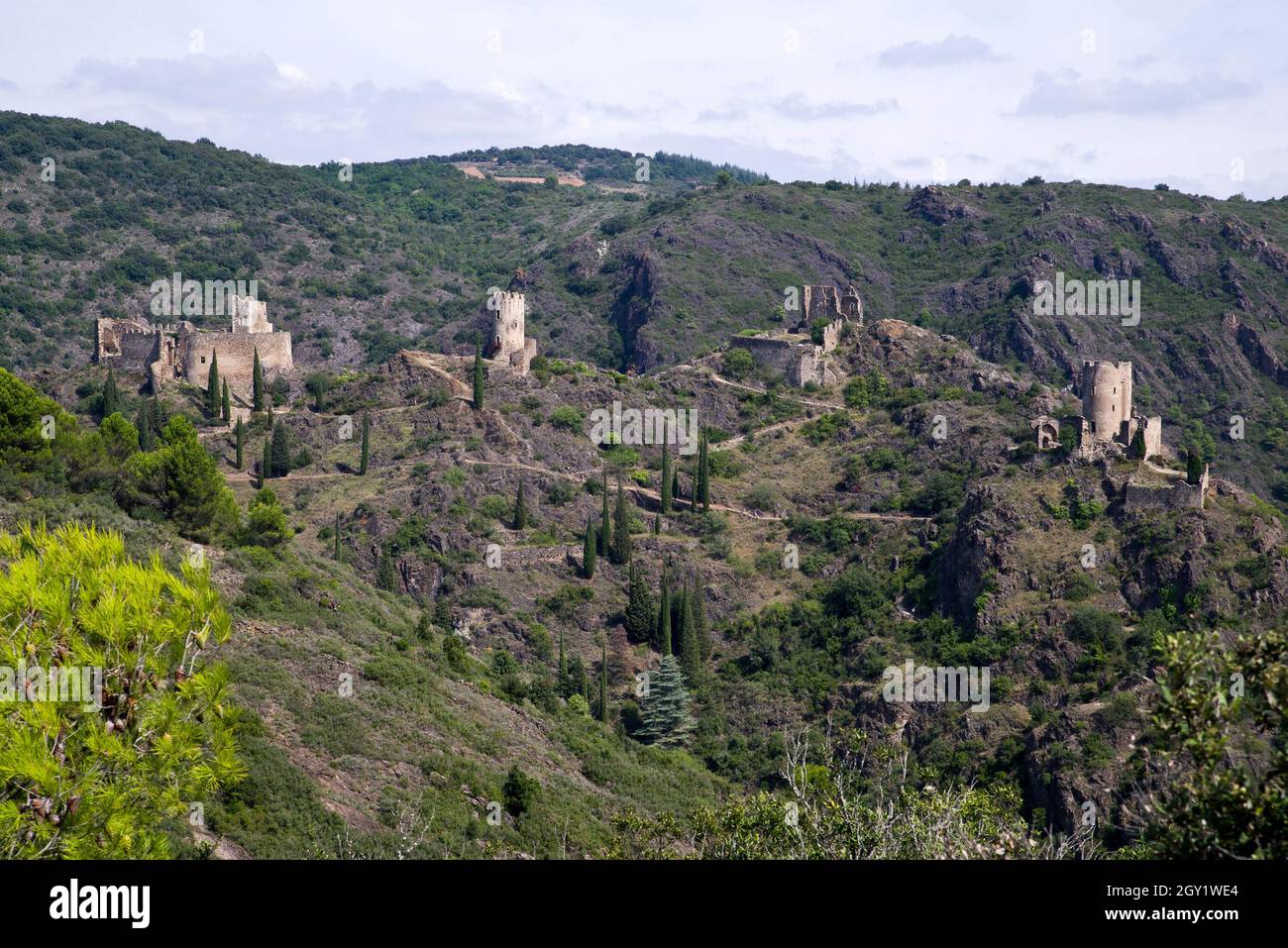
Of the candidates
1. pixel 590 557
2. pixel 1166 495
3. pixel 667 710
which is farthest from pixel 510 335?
pixel 1166 495

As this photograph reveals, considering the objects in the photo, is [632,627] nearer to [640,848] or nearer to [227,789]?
[640,848]

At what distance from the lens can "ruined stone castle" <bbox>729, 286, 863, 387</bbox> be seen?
84250mm

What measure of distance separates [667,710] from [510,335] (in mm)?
30331

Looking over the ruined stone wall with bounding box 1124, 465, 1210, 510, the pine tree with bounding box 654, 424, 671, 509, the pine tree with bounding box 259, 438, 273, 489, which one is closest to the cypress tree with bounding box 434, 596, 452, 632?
the pine tree with bounding box 259, 438, 273, 489

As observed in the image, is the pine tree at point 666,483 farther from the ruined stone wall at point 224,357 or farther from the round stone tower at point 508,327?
the ruined stone wall at point 224,357

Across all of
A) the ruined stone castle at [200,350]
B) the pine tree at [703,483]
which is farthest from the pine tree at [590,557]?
the ruined stone castle at [200,350]

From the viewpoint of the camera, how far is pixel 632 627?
62.2 meters

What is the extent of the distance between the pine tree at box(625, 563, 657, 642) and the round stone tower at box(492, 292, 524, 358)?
844 inches

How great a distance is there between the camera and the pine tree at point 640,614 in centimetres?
6216

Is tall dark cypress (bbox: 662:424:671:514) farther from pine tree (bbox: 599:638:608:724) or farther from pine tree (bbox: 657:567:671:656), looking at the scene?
pine tree (bbox: 599:638:608:724)

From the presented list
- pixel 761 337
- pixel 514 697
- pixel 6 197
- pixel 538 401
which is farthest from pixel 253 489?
pixel 6 197

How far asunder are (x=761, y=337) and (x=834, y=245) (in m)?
46.9

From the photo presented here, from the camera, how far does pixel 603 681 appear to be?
2143 inches

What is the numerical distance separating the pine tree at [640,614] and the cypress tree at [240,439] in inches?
717
